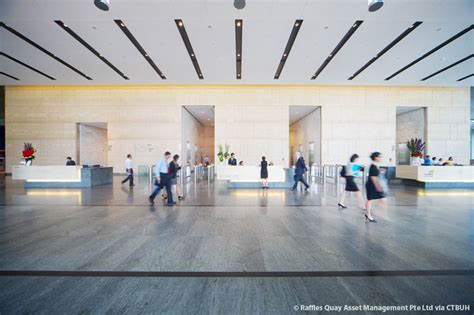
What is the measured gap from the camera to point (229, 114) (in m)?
15.7

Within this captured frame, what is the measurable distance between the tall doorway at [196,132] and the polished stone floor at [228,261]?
12314 millimetres

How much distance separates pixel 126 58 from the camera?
1131cm

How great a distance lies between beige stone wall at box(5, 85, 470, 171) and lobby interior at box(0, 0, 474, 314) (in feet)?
0.35

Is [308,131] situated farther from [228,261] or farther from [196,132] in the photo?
[228,261]

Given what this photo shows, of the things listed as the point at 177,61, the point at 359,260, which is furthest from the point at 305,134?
the point at 359,260

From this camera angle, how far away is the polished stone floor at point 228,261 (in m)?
1.94

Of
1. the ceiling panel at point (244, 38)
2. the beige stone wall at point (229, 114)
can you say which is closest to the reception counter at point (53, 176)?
the ceiling panel at point (244, 38)

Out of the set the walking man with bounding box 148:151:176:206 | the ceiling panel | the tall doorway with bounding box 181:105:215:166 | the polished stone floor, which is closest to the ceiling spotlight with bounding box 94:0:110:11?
the ceiling panel

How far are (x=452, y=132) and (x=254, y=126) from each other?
1484 centimetres

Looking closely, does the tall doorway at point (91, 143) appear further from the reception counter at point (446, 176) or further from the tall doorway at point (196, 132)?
the reception counter at point (446, 176)

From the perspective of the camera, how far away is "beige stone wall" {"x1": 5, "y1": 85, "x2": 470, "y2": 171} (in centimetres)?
1562

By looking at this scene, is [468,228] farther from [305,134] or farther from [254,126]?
[305,134]

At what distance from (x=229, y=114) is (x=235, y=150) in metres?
2.78

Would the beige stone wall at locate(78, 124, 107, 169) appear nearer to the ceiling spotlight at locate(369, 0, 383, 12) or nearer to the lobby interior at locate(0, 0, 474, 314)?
the lobby interior at locate(0, 0, 474, 314)
